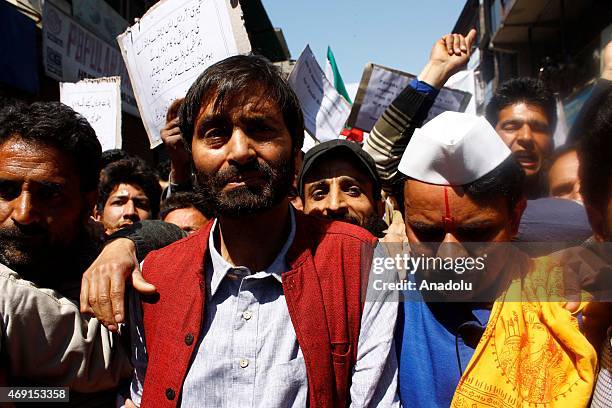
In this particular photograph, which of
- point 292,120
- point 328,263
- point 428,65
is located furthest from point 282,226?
point 428,65

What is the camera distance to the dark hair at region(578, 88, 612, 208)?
1283 millimetres

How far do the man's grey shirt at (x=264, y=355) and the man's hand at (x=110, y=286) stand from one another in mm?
233

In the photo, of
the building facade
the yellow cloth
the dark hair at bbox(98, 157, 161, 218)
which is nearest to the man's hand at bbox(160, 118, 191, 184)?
the dark hair at bbox(98, 157, 161, 218)

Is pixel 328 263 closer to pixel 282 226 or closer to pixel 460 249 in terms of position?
pixel 282 226

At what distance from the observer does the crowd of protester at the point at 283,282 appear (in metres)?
1.38

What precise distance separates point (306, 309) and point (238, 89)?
71 centimetres

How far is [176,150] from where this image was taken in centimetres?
264

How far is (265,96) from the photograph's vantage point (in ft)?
5.52

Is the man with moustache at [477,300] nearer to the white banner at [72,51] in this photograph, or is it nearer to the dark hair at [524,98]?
the dark hair at [524,98]

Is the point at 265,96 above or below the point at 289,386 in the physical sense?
above

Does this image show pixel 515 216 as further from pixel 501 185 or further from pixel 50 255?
pixel 50 255

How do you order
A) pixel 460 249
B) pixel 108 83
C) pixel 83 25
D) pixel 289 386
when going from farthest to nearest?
pixel 83 25, pixel 108 83, pixel 460 249, pixel 289 386

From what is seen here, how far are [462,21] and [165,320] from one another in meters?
25.9

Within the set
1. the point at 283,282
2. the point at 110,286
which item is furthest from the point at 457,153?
the point at 110,286
